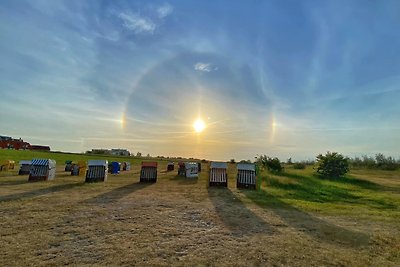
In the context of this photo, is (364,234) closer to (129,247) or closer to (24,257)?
(129,247)

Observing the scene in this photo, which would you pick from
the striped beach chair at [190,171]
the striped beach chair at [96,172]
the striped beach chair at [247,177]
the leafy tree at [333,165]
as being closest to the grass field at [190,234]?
the striped beach chair at [247,177]

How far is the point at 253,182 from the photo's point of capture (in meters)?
19.6

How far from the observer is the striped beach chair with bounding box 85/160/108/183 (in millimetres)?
22391

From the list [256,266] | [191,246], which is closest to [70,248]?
[191,246]

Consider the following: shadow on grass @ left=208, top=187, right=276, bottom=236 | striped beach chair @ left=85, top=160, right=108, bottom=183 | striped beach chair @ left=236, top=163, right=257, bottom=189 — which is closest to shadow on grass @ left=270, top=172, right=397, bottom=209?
striped beach chair @ left=236, top=163, right=257, bottom=189

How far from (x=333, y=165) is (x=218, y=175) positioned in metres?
21.0

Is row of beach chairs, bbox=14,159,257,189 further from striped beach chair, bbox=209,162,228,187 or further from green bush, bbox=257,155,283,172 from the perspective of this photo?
green bush, bbox=257,155,283,172

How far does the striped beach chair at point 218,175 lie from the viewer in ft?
69.2

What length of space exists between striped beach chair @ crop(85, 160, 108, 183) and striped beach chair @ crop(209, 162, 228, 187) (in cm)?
947

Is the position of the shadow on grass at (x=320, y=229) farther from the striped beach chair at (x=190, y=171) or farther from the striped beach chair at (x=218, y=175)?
the striped beach chair at (x=190, y=171)

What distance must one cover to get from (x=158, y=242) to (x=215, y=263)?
6.35 ft

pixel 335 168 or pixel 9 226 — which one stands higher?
pixel 335 168

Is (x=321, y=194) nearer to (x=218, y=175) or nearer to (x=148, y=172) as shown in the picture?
(x=218, y=175)

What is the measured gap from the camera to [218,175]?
21.3 metres
